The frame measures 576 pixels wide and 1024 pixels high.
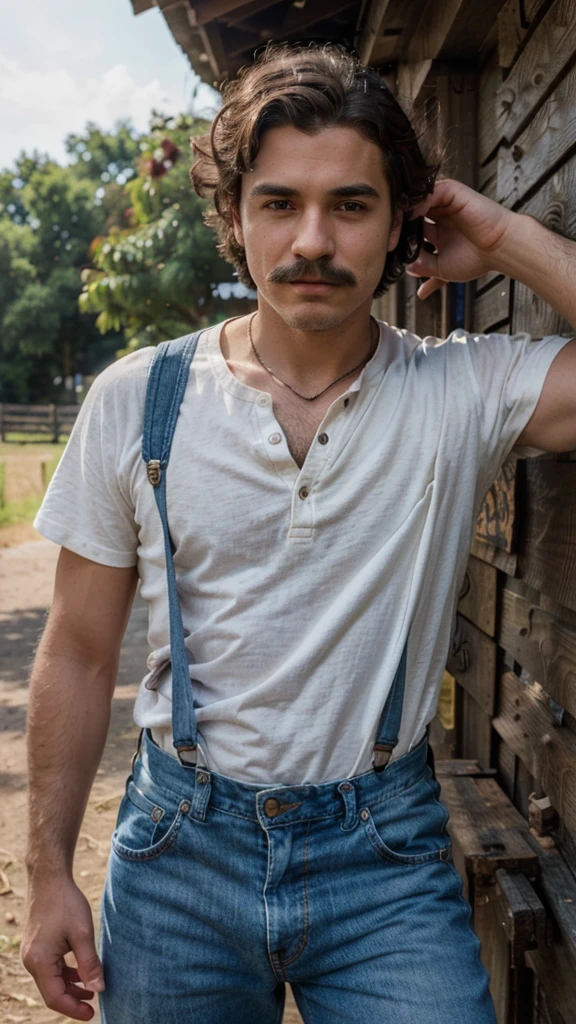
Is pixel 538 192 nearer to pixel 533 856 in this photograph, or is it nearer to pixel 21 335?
pixel 533 856

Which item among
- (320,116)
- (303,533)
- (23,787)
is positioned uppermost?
(320,116)

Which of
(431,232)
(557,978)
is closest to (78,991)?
(557,978)

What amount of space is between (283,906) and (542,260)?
1319 millimetres

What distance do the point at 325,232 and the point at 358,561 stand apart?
2.11 feet

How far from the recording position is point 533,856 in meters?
2.29

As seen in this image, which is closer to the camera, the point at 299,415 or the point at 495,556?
the point at 299,415

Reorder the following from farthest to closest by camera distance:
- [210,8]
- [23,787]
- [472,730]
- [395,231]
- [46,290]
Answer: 1. [46,290]
2. [23,787]
3. [210,8]
4. [472,730]
5. [395,231]

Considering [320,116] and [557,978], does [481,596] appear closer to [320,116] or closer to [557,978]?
[557,978]

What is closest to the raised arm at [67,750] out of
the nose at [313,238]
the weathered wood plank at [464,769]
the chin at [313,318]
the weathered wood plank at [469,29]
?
the chin at [313,318]

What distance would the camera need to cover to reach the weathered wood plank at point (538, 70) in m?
1.97

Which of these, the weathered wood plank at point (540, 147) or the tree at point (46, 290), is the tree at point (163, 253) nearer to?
the weathered wood plank at point (540, 147)

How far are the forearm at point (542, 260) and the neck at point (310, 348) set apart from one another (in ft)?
1.03

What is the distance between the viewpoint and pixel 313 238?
1.81 m

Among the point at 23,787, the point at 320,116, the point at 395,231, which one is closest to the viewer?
the point at 320,116
